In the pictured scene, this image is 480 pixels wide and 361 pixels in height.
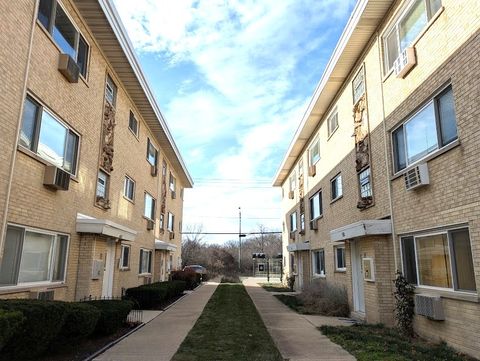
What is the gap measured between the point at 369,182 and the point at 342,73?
14.9ft

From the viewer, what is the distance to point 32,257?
369 inches

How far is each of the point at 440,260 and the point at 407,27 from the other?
229 inches

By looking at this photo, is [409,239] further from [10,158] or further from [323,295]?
[10,158]

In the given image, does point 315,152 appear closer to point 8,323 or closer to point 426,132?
point 426,132

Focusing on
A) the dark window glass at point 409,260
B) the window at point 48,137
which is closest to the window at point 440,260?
the dark window glass at point 409,260

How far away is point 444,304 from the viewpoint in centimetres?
845

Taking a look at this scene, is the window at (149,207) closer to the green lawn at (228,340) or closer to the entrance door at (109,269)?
the entrance door at (109,269)

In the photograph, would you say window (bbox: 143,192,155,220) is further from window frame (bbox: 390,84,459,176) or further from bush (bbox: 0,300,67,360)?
bush (bbox: 0,300,67,360)

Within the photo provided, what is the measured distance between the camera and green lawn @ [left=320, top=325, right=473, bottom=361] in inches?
287

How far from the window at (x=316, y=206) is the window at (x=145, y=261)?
881 cm

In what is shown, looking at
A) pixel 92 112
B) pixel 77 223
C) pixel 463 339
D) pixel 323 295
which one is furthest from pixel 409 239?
pixel 92 112

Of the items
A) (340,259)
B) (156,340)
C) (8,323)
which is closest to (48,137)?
(156,340)

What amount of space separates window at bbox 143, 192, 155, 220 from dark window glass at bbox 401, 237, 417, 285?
1372 centimetres

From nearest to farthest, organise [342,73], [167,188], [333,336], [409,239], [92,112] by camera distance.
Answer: [333,336]
[409,239]
[92,112]
[342,73]
[167,188]
